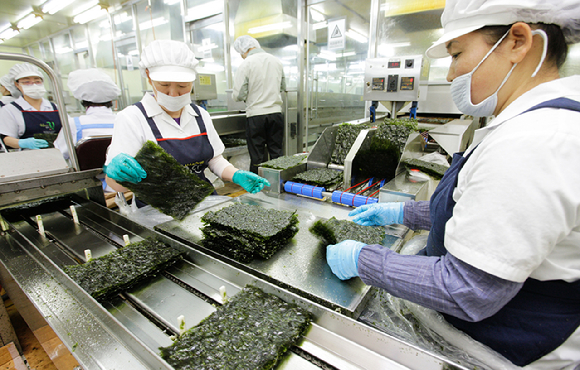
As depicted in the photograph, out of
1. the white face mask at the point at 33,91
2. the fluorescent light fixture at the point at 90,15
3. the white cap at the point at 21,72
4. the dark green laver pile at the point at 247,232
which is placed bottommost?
the dark green laver pile at the point at 247,232

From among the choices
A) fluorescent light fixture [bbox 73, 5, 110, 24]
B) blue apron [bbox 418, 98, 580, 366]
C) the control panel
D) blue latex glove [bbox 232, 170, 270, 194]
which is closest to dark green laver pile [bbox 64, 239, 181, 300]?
blue latex glove [bbox 232, 170, 270, 194]

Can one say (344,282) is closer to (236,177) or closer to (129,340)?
(129,340)

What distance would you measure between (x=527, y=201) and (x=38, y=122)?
4.86 meters

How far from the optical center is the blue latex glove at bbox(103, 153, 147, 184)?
137 centimetres

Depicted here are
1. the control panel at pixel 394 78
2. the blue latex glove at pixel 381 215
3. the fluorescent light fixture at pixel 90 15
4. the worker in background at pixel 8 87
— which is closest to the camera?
the blue latex glove at pixel 381 215

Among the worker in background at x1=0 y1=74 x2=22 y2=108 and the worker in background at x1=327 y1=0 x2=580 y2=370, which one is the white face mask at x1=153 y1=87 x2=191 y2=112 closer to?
the worker in background at x1=327 y1=0 x2=580 y2=370

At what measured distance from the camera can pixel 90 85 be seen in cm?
282

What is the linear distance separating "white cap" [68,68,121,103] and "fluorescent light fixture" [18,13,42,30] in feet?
19.7

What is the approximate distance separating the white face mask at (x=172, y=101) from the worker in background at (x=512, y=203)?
146cm

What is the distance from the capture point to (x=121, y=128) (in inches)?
66.4

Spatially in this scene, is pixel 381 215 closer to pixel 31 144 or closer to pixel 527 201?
pixel 527 201

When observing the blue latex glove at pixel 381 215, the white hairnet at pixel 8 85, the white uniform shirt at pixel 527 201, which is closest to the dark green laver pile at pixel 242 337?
the white uniform shirt at pixel 527 201

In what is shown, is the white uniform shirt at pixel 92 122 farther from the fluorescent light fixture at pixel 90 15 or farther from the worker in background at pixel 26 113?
the fluorescent light fixture at pixel 90 15

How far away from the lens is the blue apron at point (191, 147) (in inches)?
70.3
